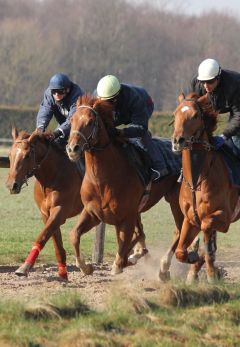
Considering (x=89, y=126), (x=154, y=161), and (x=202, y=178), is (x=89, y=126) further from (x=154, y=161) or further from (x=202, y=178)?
(x=154, y=161)

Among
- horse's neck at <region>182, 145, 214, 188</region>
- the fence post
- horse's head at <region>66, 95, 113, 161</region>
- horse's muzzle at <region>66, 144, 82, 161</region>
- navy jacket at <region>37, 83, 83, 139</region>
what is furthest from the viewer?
the fence post

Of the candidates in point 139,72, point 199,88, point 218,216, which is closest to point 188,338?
point 218,216

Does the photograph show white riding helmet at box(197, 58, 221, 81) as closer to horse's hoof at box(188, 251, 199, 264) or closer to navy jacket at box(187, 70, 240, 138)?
navy jacket at box(187, 70, 240, 138)

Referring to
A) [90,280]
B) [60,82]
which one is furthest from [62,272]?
[60,82]

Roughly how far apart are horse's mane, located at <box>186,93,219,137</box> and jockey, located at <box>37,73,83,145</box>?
1706mm

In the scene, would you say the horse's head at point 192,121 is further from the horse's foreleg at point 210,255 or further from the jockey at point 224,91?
the horse's foreleg at point 210,255

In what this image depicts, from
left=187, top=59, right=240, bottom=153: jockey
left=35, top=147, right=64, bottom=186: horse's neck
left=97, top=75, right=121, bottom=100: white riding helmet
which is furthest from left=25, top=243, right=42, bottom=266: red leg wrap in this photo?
left=187, top=59, right=240, bottom=153: jockey

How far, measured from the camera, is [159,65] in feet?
296

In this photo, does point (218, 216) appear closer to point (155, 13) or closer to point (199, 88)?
point (199, 88)

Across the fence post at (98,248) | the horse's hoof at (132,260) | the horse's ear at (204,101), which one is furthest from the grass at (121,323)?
the fence post at (98,248)

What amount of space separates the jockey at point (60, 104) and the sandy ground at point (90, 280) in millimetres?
1630

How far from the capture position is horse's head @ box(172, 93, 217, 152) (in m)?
9.82

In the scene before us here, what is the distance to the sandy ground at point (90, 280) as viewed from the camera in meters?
9.46

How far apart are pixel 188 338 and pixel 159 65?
273ft
